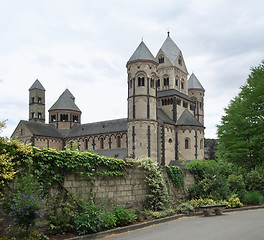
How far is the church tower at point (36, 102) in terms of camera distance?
3338 inches

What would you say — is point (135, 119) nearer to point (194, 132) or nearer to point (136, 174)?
point (194, 132)

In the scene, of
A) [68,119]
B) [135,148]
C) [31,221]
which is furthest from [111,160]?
[68,119]

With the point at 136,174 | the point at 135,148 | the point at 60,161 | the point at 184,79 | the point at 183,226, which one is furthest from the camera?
the point at 184,79

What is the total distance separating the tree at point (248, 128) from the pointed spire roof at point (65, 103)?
203ft

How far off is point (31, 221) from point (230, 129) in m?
18.9

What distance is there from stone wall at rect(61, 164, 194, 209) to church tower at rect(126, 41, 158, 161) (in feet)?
119

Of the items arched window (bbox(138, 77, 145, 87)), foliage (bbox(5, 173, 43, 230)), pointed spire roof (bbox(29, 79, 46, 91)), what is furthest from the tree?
pointed spire roof (bbox(29, 79, 46, 91))

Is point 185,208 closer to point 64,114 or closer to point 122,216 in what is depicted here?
point 122,216

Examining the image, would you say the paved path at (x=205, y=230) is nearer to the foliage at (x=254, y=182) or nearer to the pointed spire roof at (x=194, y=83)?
the foliage at (x=254, y=182)

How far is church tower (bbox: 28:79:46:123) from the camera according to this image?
8478 cm

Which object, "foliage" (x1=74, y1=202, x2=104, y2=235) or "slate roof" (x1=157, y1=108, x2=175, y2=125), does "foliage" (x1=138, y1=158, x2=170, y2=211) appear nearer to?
"foliage" (x1=74, y1=202, x2=104, y2=235)

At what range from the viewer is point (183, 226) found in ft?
38.4

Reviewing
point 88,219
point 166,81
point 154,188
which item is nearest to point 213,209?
point 154,188

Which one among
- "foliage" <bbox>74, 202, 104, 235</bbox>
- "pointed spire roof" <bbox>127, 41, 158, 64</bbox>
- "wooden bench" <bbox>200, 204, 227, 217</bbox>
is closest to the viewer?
"foliage" <bbox>74, 202, 104, 235</bbox>
